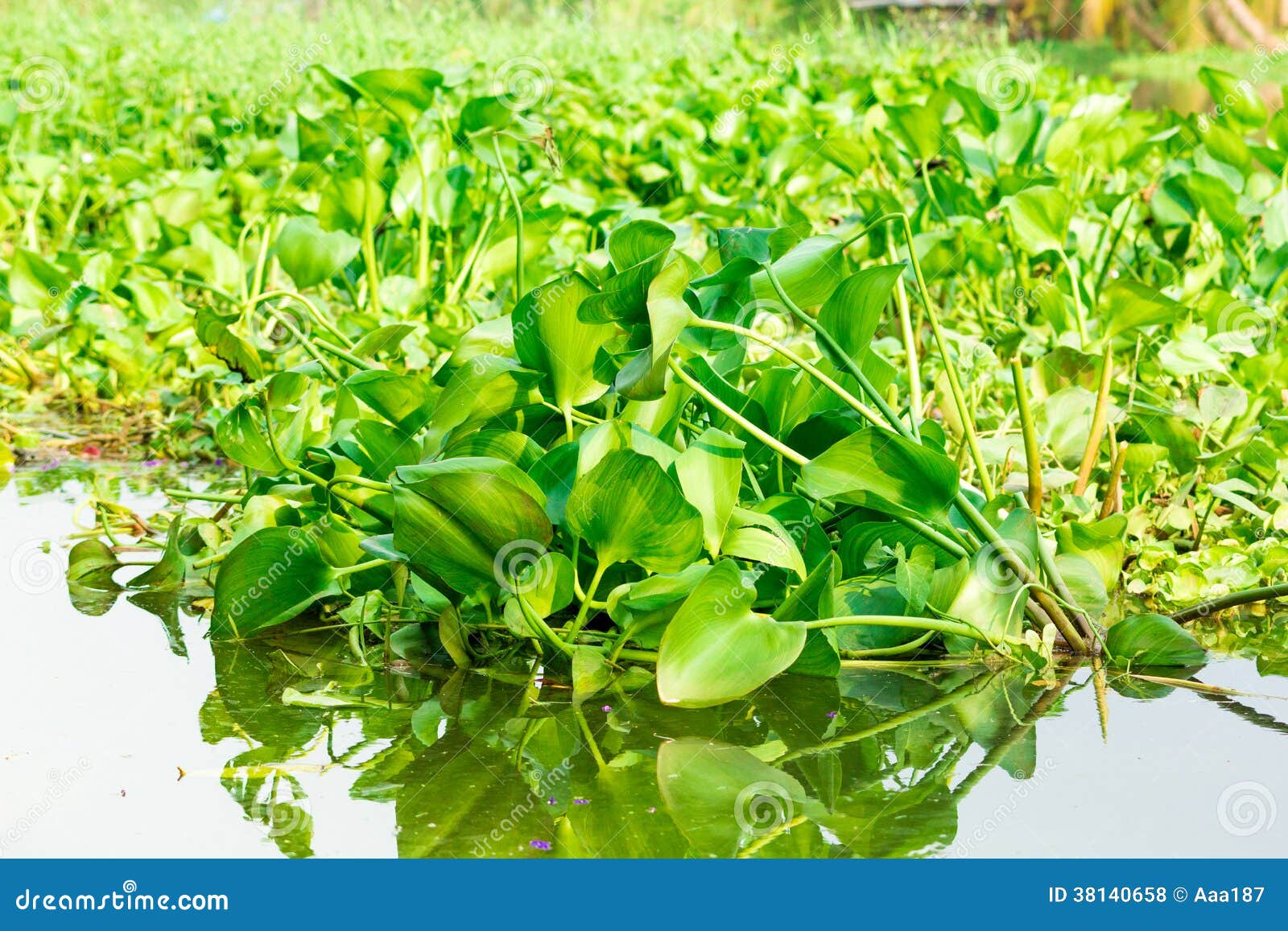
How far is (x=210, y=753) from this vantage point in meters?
1.29

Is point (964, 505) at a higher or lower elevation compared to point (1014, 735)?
higher

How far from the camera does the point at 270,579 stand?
5.07 feet

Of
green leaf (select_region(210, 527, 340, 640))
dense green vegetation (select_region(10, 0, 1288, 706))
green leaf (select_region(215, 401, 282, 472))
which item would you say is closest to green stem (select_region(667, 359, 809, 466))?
dense green vegetation (select_region(10, 0, 1288, 706))

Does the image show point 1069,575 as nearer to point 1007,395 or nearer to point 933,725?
point 933,725

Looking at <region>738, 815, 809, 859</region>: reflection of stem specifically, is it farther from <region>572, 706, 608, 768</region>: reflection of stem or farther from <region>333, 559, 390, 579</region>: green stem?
<region>333, 559, 390, 579</region>: green stem

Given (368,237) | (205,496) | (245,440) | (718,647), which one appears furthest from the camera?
(368,237)

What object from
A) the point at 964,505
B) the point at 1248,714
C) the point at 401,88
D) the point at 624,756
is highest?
the point at 401,88

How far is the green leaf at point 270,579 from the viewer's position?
4.99ft

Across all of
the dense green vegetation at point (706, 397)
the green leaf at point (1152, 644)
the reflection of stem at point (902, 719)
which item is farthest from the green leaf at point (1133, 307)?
the reflection of stem at point (902, 719)

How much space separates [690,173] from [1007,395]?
159 cm

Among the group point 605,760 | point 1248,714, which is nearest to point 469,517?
point 605,760

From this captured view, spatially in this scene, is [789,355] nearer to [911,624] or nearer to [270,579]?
[911,624]

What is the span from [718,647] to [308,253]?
1.32 meters

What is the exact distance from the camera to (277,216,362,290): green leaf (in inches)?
90.3
